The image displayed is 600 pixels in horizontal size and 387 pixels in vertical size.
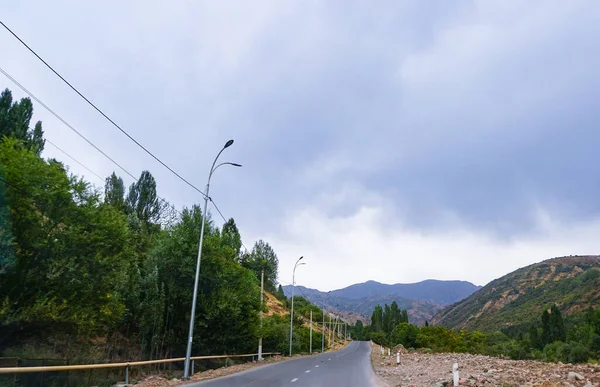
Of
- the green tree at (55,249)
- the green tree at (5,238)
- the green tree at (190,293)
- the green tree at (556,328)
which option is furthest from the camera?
the green tree at (556,328)

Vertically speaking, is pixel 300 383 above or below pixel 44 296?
below

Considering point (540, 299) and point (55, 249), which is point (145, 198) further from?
point (540, 299)

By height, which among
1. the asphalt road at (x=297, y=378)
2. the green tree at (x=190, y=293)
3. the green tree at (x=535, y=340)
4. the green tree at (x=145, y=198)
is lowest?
the green tree at (x=535, y=340)

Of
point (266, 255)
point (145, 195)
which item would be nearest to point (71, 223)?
point (145, 195)

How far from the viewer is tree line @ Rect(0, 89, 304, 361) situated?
17.4 meters

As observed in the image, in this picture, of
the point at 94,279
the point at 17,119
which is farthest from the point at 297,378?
the point at 17,119

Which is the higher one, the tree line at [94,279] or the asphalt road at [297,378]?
the tree line at [94,279]

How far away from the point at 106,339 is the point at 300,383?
15.2m

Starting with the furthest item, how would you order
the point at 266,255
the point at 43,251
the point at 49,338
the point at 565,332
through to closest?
the point at 266,255, the point at 565,332, the point at 49,338, the point at 43,251

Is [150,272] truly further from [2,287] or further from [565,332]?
[565,332]

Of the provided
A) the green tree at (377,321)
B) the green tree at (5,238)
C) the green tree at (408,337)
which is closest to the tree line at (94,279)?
the green tree at (5,238)

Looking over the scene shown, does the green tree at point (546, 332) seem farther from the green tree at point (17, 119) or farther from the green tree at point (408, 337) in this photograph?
the green tree at point (17, 119)

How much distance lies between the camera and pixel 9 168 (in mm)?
17156

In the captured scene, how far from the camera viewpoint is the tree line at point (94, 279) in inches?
687
